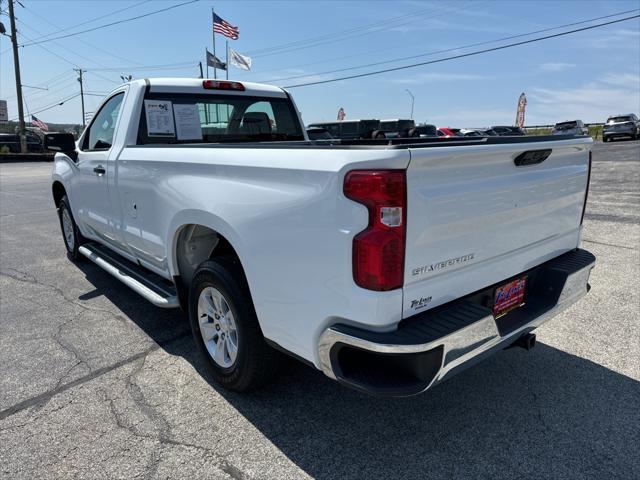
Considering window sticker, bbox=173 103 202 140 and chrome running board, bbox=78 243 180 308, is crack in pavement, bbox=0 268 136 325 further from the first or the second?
window sticker, bbox=173 103 202 140

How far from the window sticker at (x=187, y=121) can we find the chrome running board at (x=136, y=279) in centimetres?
126

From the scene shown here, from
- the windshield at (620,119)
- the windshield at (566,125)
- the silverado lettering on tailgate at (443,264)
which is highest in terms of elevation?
the windshield at (620,119)

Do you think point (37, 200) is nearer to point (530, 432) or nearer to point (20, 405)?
point (20, 405)

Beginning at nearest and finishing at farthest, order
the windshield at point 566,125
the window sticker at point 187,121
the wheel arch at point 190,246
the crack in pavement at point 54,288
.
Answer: the wheel arch at point 190,246, the window sticker at point 187,121, the crack in pavement at point 54,288, the windshield at point 566,125

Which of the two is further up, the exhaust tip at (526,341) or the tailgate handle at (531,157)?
the tailgate handle at (531,157)

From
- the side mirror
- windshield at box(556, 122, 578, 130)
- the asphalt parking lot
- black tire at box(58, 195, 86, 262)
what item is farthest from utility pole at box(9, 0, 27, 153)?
windshield at box(556, 122, 578, 130)

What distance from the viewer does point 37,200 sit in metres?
12.3

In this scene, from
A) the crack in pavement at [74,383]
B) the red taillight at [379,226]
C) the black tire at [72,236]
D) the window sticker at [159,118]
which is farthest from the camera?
the black tire at [72,236]

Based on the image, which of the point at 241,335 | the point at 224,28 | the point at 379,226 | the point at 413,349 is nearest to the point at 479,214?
the point at 379,226

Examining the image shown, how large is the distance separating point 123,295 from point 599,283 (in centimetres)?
489

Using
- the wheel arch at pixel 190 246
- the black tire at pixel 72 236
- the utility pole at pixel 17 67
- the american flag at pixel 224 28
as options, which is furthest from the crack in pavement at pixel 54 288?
the utility pole at pixel 17 67

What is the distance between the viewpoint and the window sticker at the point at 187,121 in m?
4.12

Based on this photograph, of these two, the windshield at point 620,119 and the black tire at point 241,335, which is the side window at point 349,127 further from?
the windshield at point 620,119

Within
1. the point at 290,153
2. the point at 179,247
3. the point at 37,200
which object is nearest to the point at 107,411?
the point at 179,247
